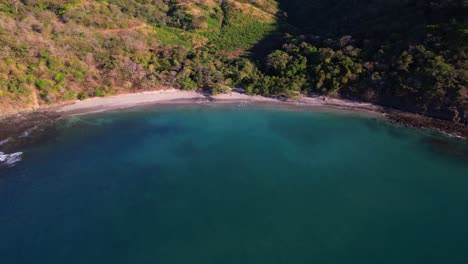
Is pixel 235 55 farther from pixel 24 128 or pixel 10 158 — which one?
pixel 10 158

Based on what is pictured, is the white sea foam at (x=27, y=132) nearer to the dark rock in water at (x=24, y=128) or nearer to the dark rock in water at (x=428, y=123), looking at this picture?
the dark rock in water at (x=24, y=128)

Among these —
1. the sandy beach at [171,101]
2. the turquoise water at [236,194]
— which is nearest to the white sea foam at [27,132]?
the turquoise water at [236,194]

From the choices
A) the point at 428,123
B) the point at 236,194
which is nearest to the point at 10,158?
the point at 236,194

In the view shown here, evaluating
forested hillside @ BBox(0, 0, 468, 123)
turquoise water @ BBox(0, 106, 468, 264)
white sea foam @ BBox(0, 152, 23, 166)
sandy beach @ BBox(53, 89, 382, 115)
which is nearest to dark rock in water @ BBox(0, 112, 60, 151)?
white sea foam @ BBox(0, 152, 23, 166)

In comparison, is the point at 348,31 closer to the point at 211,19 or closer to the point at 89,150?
the point at 211,19

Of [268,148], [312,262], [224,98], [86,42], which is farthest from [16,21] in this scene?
[312,262]

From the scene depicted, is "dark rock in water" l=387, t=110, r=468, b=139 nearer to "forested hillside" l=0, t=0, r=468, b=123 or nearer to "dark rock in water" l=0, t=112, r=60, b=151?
"forested hillside" l=0, t=0, r=468, b=123
